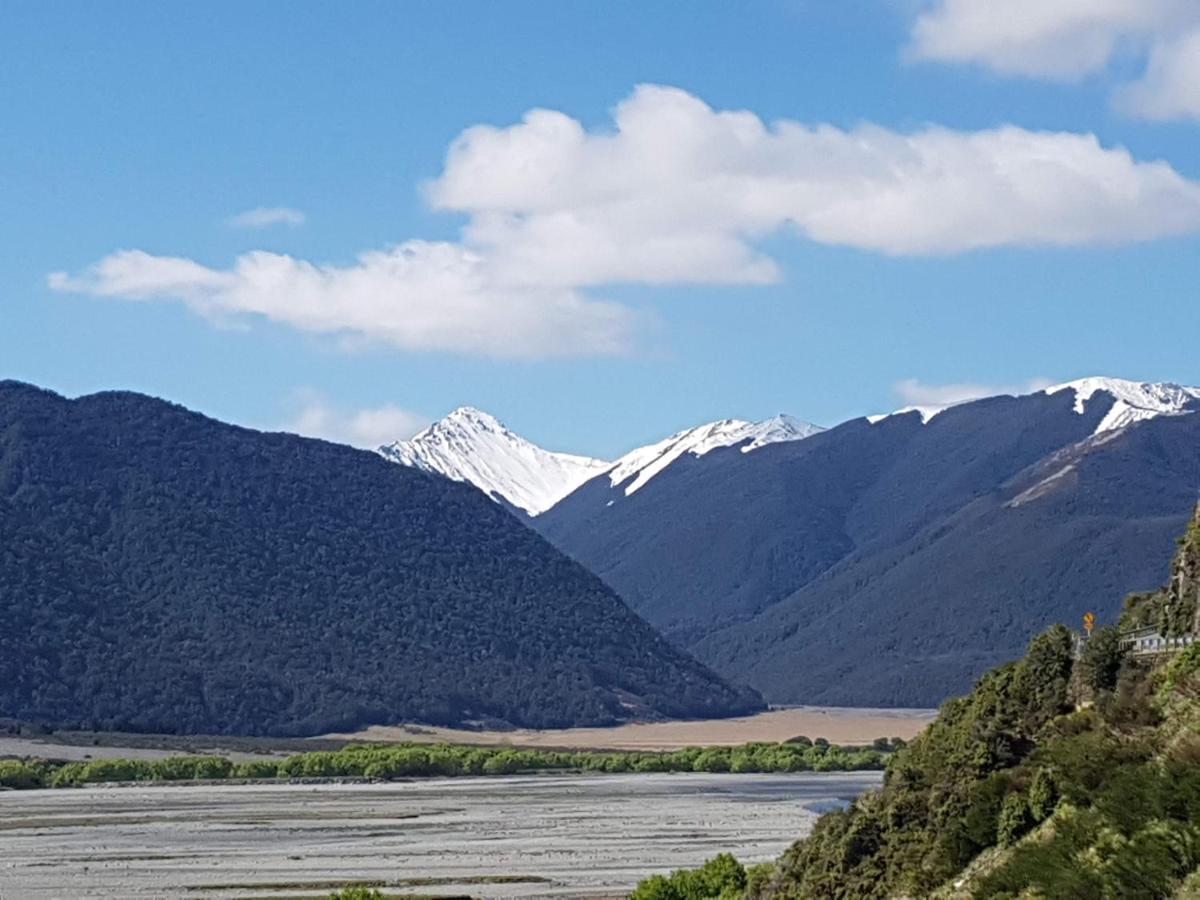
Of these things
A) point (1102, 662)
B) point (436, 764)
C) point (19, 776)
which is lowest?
point (19, 776)

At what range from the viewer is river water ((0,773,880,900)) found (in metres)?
72.9

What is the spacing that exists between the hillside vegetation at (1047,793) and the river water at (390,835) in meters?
32.1

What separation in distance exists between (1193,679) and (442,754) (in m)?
154

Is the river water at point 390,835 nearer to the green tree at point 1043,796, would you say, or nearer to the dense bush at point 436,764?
the dense bush at point 436,764

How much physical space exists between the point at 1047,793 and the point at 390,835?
69.1 metres

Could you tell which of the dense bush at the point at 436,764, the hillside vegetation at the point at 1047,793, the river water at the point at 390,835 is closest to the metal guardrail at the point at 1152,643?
the hillside vegetation at the point at 1047,793

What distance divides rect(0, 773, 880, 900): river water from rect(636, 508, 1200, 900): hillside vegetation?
32.1 m

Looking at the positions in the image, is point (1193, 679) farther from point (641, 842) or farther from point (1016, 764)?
→ point (641, 842)

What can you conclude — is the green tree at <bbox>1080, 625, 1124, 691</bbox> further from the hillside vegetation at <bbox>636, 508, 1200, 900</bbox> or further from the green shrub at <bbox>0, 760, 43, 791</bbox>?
the green shrub at <bbox>0, 760, 43, 791</bbox>

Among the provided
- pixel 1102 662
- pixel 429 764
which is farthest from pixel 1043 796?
pixel 429 764

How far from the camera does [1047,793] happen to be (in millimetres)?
29781

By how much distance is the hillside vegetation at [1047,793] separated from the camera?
26078 mm

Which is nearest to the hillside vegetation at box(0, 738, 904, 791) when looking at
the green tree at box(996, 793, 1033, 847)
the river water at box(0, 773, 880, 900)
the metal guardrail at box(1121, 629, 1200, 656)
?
the river water at box(0, 773, 880, 900)

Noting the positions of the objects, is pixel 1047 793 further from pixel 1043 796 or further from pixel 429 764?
pixel 429 764
